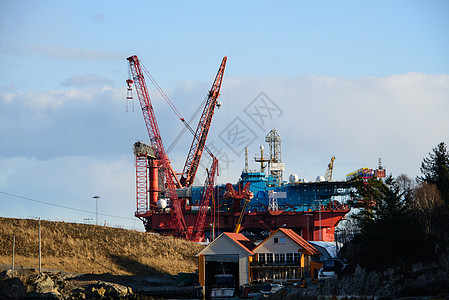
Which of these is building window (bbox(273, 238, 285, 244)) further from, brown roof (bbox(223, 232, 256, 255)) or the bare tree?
the bare tree

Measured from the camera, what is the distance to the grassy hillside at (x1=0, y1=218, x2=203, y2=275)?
87.5 m

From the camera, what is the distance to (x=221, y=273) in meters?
79.6

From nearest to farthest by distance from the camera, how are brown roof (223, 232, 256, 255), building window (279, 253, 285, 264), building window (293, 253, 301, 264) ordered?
1. building window (293, 253, 301, 264)
2. building window (279, 253, 285, 264)
3. brown roof (223, 232, 256, 255)

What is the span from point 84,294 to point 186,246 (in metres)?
44.7

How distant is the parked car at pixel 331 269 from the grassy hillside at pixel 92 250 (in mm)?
31053

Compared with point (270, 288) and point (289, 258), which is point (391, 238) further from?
point (289, 258)

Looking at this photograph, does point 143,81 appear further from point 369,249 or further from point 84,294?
point 369,249

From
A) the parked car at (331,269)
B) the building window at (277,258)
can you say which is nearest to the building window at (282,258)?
→ the building window at (277,258)

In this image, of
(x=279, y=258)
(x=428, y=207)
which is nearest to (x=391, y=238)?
(x=428, y=207)

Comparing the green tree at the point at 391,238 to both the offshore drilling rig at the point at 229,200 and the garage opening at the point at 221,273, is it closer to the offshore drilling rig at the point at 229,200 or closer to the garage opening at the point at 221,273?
the garage opening at the point at 221,273

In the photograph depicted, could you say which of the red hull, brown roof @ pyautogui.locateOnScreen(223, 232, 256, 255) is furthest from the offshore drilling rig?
brown roof @ pyautogui.locateOnScreen(223, 232, 256, 255)

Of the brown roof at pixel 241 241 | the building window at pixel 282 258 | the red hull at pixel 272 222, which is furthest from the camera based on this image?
the red hull at pixel 272 222

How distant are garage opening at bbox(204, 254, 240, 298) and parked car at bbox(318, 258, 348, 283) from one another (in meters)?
10.9

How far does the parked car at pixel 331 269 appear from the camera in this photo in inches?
2744
